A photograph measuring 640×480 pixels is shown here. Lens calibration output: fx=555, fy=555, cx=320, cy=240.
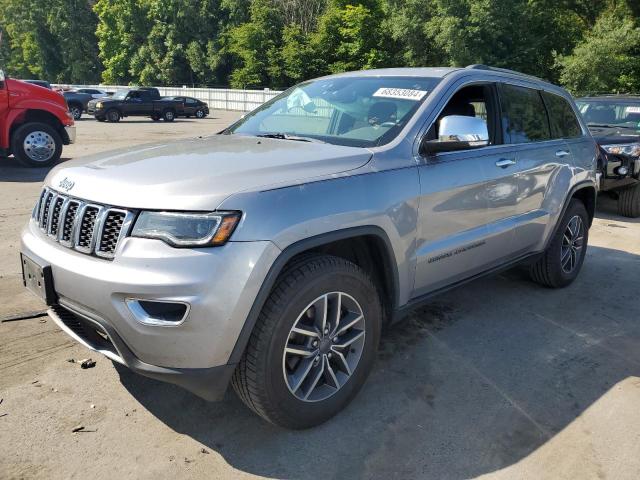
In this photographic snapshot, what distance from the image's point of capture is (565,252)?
16.3 feet

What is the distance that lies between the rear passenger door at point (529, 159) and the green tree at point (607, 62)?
2301 cm

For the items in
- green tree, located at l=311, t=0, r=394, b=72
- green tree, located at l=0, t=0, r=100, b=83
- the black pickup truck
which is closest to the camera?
the black pickup truck

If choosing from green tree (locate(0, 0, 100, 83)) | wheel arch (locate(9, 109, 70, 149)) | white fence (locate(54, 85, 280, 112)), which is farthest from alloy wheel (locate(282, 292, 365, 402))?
green tree (locate(0, 0, 100, 83))

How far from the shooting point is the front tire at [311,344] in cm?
250

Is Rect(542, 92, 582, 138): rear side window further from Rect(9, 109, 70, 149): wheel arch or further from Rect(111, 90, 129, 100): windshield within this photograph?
Rect(111, 90, 129, 100): windshield

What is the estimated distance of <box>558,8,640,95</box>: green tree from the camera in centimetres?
2500

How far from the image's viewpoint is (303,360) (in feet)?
9.04

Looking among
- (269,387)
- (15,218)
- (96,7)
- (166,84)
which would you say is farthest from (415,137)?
(96,7)

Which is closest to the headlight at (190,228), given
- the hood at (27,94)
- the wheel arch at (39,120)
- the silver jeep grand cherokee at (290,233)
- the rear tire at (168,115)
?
the silver jeep grand cherokee at (290,233)

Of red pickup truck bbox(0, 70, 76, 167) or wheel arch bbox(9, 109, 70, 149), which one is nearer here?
red pickup truck bbox(0, 70, 76, 167)

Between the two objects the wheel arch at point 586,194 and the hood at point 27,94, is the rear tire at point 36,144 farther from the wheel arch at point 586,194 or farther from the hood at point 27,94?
the wheel arch at point 586,194

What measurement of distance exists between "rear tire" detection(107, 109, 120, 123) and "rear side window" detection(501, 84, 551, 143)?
959 inches

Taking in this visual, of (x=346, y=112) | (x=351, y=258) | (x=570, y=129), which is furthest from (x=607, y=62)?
(x=351, y=258)

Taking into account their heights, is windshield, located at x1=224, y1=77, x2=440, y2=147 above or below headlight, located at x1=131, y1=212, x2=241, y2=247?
above
